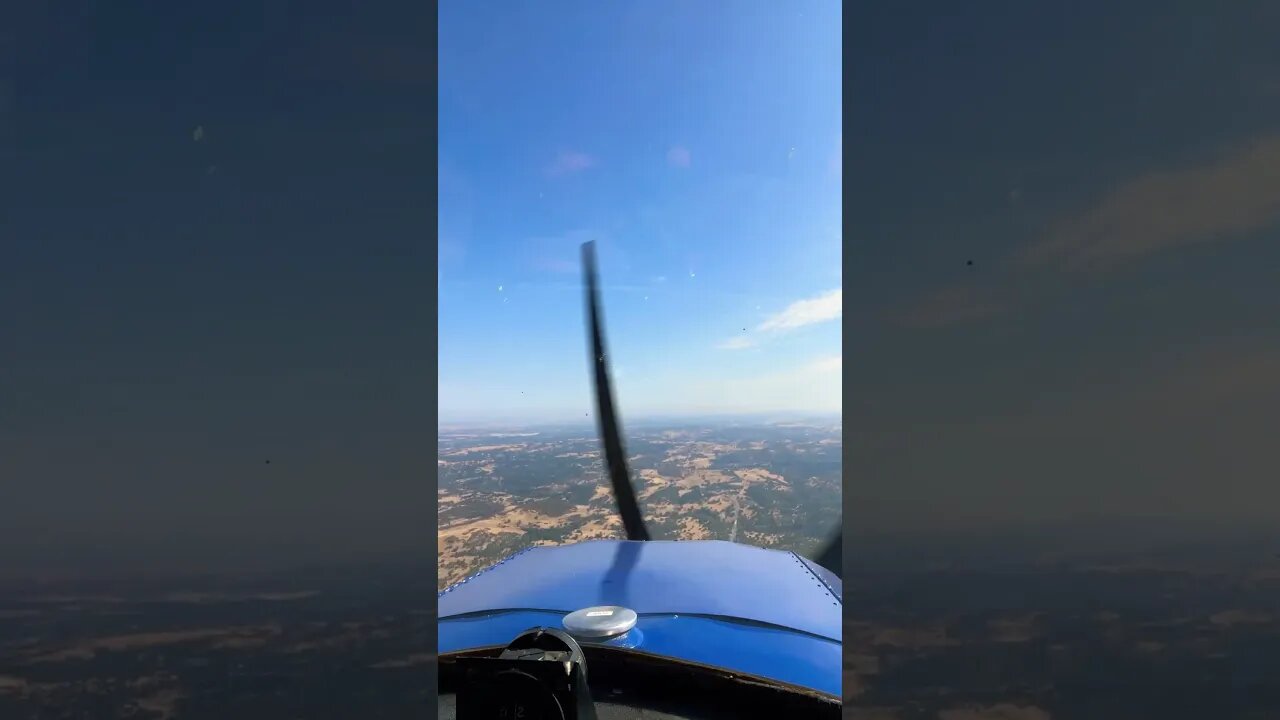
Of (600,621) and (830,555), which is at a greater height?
(830,555)

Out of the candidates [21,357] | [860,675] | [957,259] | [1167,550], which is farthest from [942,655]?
[21,357]

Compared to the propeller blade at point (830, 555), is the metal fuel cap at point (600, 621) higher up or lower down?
lower down

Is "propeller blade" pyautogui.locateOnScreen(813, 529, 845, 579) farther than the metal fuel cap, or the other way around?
"propeller blade" pyautogui.locateOnScreen(813, 529, 845, 579)

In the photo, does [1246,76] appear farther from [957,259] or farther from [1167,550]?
[1167,550]

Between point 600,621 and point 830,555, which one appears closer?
point 600,621

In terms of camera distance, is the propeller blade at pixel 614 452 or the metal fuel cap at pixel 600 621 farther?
the propeller blade at pixel 614 452

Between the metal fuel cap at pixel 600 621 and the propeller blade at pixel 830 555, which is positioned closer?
the metal fuel cap at pixel 600 621

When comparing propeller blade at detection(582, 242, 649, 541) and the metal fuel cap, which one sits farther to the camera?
propeller blade at detection(582, 242, 649, 541)

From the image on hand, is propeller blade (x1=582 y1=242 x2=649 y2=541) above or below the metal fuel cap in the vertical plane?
above
